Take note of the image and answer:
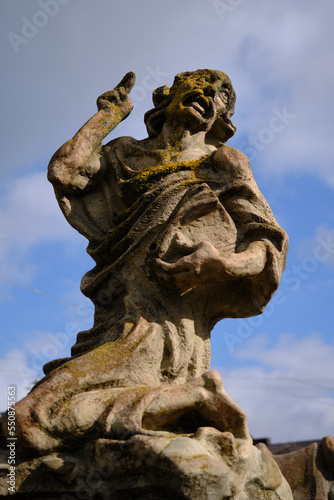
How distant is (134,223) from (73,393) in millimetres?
1598

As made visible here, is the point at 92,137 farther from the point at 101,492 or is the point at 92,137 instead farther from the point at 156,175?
the point at 101,492

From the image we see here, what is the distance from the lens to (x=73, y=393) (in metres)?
4.05

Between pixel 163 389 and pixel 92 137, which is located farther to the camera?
pixel 92 137

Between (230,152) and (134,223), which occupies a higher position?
(230,152)

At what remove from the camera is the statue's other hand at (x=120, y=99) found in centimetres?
584

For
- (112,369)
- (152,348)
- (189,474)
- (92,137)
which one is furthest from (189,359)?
(92,137)

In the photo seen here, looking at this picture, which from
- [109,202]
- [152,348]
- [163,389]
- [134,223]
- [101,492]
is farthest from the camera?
[109,202]

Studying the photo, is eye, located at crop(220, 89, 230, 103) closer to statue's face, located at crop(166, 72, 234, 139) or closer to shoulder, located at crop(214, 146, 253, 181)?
statue's face, located at crop(166, 72, 234, 139)

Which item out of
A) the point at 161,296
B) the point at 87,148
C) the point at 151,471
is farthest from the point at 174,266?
the point at 87,148

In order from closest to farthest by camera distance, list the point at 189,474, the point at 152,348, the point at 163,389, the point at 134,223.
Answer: the point at 189,474 < the point at 163,389 < the point at 152,348 < the point at 134,223

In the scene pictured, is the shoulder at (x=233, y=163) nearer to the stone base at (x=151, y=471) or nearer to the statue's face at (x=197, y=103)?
the statue's face at (x=197, y=103)

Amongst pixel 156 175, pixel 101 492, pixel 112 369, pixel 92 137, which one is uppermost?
pixel 92 137

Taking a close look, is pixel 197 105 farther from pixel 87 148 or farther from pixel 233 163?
pixel 87 148

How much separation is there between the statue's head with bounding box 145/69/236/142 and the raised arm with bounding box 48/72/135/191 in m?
0.33
